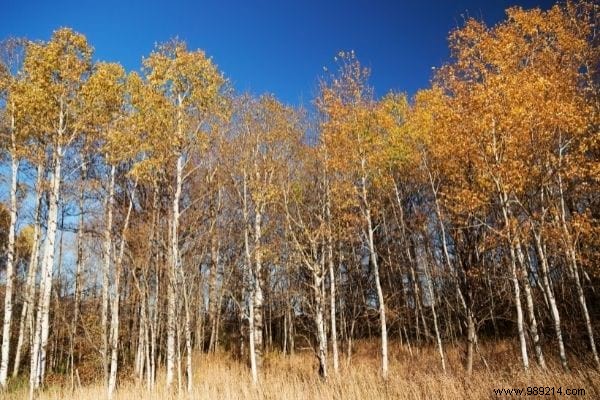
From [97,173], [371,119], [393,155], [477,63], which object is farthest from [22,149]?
[477,63]

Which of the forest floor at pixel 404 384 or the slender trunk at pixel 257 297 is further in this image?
the slender trunk at pixel 257 297

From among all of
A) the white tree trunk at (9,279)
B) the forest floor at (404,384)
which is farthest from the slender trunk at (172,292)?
the white tree trunk at (9,279)

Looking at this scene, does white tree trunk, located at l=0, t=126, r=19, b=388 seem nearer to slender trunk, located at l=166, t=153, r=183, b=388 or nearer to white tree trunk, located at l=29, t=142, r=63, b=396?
white tree trunk, located at l=29, t=142, r=63, b=396

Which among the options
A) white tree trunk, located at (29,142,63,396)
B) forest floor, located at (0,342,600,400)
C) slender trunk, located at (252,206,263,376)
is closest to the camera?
forest floor, located at (0,342,600,400)

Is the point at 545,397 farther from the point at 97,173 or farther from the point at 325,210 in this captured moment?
the point at 97,173

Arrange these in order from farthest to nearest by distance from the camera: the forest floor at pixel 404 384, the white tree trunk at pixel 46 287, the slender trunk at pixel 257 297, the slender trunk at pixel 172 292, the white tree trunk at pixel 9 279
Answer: the slender trunk at pixel 257 297 < the white tree trunk at pixel 9 279 < the slender trunk at pixel 172 292 < the white tree trunk at pixel 46 287 < the forest floor at pixel 404 384

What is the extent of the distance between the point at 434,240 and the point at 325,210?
872cm

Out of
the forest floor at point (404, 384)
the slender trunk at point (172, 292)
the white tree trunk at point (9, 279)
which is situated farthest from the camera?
the white tree trunk at point (9, 279)

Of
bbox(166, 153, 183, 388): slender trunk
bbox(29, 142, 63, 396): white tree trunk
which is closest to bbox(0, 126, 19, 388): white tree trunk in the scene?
bbox(29, 142, 63, 396): white tree trunk

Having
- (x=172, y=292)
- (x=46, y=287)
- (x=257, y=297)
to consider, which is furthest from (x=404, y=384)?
(x=46, y=287)

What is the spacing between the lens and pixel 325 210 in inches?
647

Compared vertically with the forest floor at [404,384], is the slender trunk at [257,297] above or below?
above

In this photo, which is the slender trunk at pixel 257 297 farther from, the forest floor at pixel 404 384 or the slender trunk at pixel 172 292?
the slender trunk at pixel 172 292

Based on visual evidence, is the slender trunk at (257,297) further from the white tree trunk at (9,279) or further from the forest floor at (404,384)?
the white tree trunk at (9,279)
